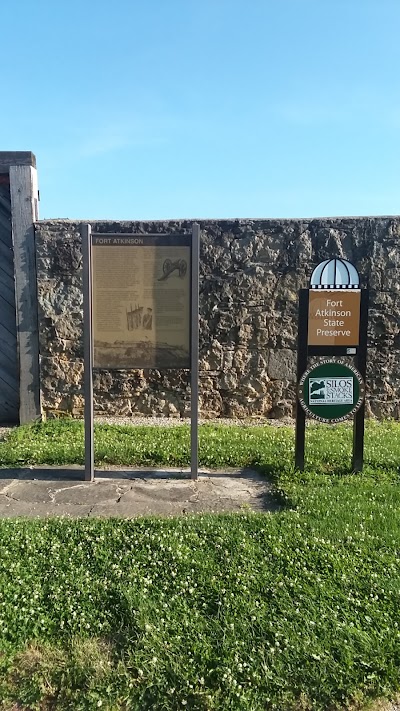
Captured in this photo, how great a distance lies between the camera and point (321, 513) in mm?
4043

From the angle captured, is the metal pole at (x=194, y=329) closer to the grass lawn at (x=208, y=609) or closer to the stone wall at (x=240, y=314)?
the grass lawn at (x=208, y=609)

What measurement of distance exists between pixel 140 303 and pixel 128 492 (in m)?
1.68

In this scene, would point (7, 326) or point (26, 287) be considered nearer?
point (26, 287)

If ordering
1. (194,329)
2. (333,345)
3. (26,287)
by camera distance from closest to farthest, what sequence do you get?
(194,329) < (333,345) < (26,287)

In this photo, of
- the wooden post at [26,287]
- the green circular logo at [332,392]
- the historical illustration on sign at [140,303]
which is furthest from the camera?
the wooden post at [26,287]

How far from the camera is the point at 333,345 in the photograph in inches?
195

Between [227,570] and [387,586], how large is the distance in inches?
35.6

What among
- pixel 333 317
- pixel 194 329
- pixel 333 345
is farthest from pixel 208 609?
pixel 333 317

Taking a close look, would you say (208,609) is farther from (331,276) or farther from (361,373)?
(331,276)

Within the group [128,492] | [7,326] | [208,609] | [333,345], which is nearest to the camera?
[208,609]

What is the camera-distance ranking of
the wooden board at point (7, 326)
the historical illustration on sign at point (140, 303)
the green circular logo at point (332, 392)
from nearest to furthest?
the historical illustration on sign at point (140, 303) < the green circular logo at point (332, 392) < the wooden board at point (7, 326)

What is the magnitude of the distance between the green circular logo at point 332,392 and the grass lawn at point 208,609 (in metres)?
0.82

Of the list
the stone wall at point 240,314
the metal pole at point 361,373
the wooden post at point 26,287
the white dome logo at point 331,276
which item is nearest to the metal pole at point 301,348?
the white dome logo at point 331,276

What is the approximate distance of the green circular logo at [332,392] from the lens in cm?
500
